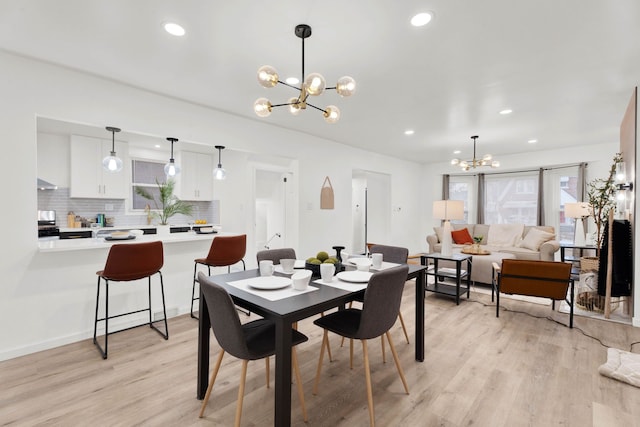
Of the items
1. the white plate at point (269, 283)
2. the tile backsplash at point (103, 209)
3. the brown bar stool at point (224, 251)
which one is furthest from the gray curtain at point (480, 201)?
the white plate at point (269, 283)

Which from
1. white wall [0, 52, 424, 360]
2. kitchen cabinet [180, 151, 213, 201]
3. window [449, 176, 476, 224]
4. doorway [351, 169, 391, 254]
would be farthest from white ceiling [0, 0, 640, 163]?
window [449, 176, 476, 224]

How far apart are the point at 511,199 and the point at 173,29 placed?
776 centimetres

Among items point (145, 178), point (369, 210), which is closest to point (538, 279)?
point (369, 210)

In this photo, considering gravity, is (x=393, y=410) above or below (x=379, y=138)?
below

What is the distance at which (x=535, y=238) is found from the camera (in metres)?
5.80

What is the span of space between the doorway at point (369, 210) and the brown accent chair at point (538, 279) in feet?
13.6

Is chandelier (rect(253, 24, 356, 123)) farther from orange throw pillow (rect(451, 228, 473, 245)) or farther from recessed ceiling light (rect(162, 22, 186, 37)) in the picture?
orange throw pillow (rect(451, 228, 473, 245))

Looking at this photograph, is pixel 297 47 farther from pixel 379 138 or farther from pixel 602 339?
pixel 602 339

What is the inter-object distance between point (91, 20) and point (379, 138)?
14.1ft

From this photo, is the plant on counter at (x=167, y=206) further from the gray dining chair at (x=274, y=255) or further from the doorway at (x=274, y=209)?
the gray dining chair at (x=274, y=255)

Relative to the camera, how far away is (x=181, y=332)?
10.2 feet

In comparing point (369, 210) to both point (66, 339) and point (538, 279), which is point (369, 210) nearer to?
point (538, 279)

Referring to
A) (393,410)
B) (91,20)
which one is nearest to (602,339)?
(393,410)

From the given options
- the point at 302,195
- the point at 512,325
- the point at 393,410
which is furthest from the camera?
the point at 302,195
